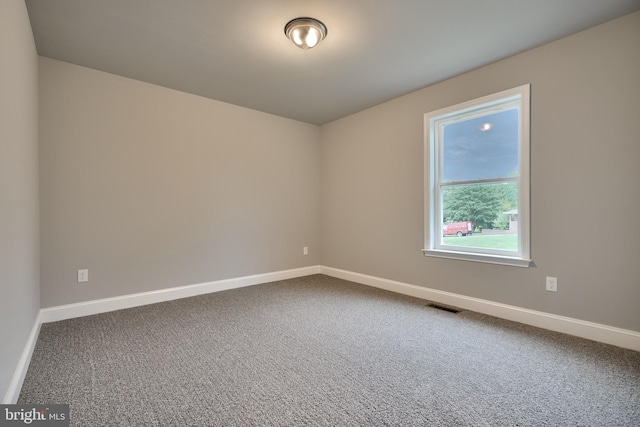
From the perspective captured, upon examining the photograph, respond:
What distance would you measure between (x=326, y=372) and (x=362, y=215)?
2642 mm

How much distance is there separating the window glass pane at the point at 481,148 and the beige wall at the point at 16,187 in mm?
3613

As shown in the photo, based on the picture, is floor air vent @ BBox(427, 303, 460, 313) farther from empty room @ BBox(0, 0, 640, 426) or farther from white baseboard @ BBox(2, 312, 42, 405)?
white baseboard @ BBox(2, 312, 42, 405)

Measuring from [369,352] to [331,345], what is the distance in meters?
0.30

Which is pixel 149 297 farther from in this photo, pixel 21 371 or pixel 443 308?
pixel 443 308

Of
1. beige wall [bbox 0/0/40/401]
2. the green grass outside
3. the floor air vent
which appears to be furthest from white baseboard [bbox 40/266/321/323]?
the green grass outside

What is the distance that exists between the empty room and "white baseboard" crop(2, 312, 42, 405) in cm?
2

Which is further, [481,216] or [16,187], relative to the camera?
[481,216]

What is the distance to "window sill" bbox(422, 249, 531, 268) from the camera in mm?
2723

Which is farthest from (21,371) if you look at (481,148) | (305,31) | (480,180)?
(481,148)

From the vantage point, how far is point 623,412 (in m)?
1.50

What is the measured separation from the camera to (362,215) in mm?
4270

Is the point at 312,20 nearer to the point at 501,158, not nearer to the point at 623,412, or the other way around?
the point at 501,158

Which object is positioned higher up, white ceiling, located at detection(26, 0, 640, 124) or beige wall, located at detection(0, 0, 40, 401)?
white ceiling, located at detection(26, 0, 640, 124)

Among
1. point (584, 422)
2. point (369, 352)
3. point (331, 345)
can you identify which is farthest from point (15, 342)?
point (584, 422)
